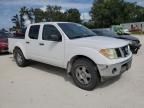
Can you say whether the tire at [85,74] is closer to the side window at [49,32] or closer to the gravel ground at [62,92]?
the gravel ground at [62,92]

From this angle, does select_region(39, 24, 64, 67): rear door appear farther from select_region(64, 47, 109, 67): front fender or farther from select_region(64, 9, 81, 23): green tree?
select_region(64, 9, 81, 23): green tree

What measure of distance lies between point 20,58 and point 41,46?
199 centimetres

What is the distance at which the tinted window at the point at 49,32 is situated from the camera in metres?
7.02

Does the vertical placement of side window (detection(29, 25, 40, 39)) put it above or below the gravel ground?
above

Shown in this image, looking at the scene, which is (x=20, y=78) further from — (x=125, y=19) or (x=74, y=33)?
(x=125, y=19)

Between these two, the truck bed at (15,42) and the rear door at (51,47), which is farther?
the truck bed at (15,42)

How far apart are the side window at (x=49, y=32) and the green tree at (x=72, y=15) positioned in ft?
220

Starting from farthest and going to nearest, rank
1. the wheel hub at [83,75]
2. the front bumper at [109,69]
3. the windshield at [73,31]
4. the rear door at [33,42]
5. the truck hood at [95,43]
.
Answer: the rear door at [33,42] < the windshield at [73,31] < the wheel hub at [83,75] < the truck hood at [95,43] < the front bumper at [109,69]

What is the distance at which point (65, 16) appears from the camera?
77.8 meters

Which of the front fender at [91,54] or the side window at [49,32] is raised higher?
the side window at [49,32]

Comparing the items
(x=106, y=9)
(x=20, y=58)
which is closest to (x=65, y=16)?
(x=106, y=9)

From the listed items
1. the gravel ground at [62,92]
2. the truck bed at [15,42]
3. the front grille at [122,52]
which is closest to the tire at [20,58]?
the truck bed at [15,42]

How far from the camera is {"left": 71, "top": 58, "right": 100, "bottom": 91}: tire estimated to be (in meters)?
5.82

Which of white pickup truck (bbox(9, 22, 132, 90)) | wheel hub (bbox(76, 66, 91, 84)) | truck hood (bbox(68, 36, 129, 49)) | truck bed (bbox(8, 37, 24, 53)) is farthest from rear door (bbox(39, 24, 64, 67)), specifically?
truck bed (bbox(8, 37, 24, 53))
